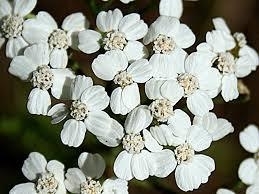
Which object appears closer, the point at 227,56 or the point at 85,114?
the point at 85,114

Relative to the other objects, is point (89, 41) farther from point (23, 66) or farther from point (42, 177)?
point (42, 177)

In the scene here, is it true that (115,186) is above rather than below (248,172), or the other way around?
above

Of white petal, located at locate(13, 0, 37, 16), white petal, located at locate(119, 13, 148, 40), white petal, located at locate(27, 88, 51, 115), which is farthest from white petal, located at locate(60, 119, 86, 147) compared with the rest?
white petal, located at locate(13, 0, 37, 16)

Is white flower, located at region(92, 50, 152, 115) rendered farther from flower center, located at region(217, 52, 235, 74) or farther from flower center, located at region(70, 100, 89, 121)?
flower center, located at region(217, 52, 235, 74)

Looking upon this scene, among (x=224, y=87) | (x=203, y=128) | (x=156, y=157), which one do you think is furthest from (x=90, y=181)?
(x=224, y=87)

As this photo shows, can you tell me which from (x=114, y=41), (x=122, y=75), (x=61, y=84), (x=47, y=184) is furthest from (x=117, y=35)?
(x=47, y=184)

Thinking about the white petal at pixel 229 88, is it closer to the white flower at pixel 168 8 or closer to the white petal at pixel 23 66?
the white flower at pixel 168 8
